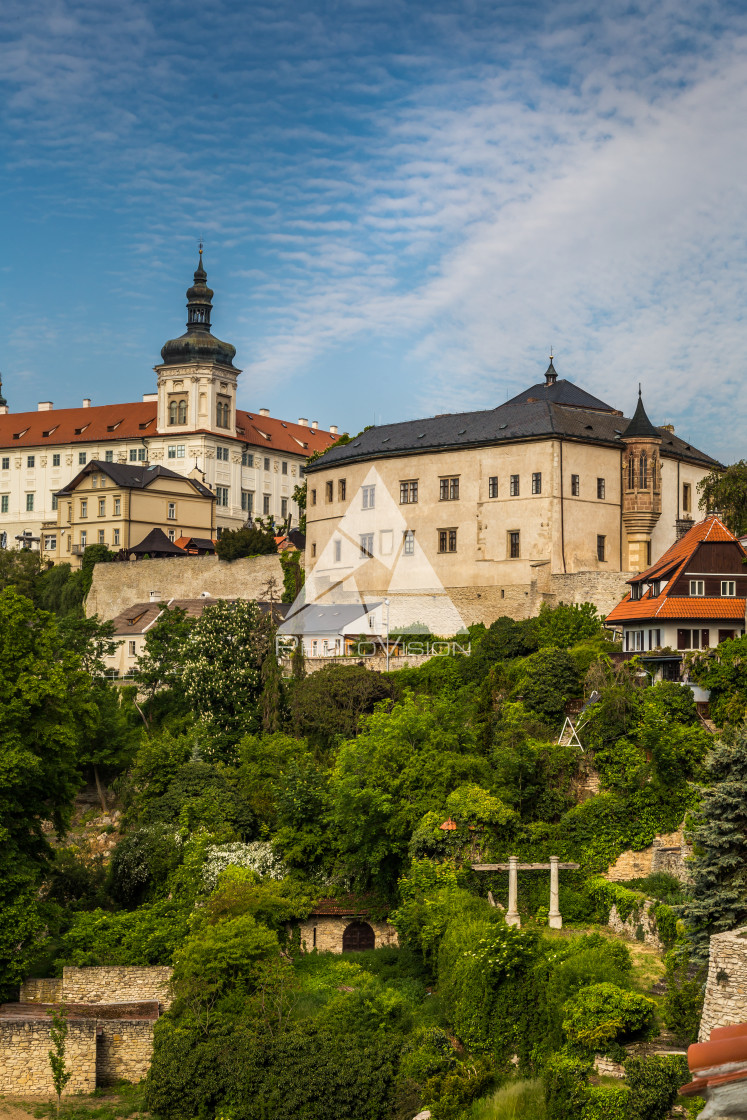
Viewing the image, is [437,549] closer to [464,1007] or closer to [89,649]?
[89,649]

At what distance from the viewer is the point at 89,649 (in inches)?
2021

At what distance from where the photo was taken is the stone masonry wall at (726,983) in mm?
16203

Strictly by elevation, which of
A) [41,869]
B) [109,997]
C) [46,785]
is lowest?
[109,997]

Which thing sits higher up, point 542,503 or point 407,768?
point 542,503

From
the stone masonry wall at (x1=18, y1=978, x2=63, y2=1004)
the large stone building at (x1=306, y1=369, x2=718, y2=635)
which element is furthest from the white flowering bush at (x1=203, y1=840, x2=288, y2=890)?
the large stone building at (x1=306, y1=369, x2=718, y2=635)

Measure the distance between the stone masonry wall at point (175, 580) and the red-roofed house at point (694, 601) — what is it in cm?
3028

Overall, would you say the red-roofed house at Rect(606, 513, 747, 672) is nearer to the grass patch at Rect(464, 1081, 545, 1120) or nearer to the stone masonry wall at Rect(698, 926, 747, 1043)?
the grass patch at Rect(464, 1081, 545, 1120)

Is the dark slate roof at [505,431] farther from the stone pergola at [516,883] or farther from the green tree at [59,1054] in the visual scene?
the green tree at [59,1054]

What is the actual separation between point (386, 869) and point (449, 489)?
24.3 m

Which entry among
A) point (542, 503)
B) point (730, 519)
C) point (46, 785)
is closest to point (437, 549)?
point (542, 503)

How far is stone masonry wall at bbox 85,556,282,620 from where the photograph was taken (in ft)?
209

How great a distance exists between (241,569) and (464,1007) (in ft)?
145

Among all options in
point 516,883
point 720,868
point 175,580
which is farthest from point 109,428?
point 720,868

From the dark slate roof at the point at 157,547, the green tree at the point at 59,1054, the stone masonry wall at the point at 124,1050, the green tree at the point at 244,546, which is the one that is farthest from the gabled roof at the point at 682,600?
the dark slate roof at the point at 157,547
